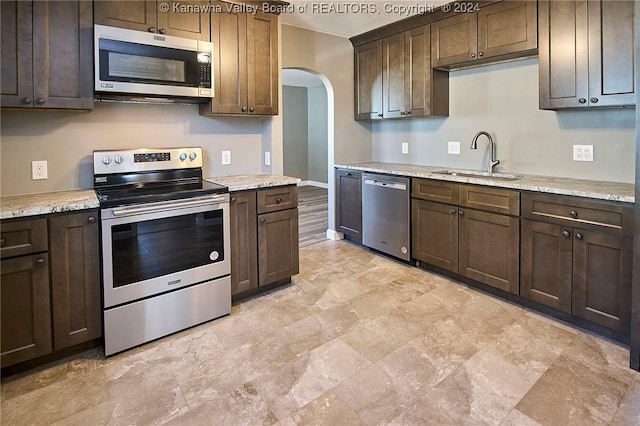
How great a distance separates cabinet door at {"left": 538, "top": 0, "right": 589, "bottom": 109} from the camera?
8.56ft

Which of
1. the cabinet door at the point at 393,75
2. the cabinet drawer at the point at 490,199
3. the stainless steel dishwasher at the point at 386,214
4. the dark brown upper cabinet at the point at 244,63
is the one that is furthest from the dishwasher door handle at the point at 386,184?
the dark brown upper cabinet at the point at 244,63

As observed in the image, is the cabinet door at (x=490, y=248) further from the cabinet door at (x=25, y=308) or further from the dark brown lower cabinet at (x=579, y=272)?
the cabinet door at (x=25, y=308)

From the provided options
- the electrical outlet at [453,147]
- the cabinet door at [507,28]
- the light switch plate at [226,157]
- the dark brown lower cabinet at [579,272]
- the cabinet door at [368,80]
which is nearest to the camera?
the dark brown lower cabinet at [579,272]

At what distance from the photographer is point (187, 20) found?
276 cm

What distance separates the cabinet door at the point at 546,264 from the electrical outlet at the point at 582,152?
76 centimetres

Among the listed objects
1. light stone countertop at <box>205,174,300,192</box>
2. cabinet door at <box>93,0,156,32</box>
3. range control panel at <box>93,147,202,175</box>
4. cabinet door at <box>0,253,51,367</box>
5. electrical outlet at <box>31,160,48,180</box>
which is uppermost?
cabinet door at <box>93,0,156,32</box>

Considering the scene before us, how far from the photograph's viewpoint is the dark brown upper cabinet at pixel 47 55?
2105mm

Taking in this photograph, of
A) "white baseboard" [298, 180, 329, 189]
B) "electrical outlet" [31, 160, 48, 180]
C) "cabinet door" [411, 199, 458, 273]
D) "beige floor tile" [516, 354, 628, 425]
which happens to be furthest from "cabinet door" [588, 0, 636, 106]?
"white baseboard" [298, 180, 329, 189]

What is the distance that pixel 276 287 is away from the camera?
130 inches

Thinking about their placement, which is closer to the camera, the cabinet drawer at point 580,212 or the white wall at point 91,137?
the cabinet drawer at point 580,212

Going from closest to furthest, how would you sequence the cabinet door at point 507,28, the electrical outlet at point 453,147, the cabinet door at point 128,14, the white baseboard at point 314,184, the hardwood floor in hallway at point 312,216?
the cabinet door at point 128,14 → the cabinet door at point 507,28 → the electrical outlet at point 453,147 → the hardwood floor in hallway at point 312,216 → the white baseboard at point 314,184

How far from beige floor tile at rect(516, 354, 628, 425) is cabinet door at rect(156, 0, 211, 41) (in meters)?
3.03

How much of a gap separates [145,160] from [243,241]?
90 centimetres

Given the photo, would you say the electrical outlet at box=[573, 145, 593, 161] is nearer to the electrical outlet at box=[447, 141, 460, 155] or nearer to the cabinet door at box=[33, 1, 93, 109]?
the electrical outlet at box=[447, 141, 460, 155]
